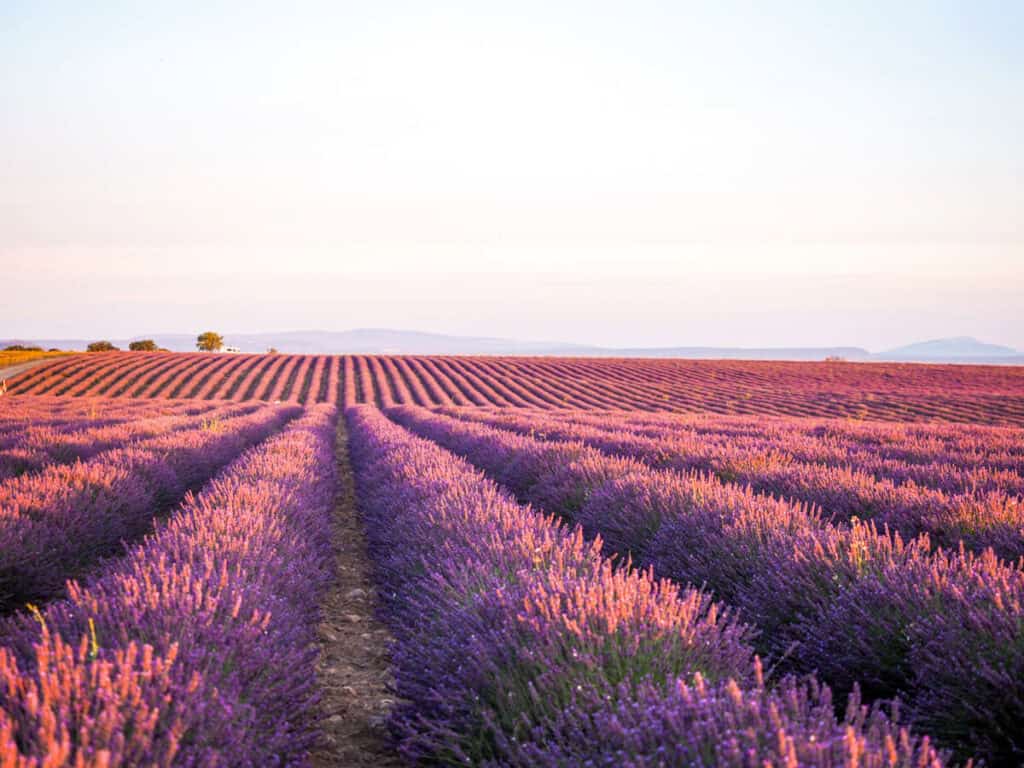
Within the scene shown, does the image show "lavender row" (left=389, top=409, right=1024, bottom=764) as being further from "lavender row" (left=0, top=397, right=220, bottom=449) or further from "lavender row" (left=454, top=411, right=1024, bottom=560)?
"lavender row" (left=0, top=397, right=220, bottom=449)

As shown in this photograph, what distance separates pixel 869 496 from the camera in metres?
4.79

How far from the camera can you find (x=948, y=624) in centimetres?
231

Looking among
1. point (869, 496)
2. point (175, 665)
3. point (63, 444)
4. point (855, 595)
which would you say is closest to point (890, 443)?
point (869, 496)

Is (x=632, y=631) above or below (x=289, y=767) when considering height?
above

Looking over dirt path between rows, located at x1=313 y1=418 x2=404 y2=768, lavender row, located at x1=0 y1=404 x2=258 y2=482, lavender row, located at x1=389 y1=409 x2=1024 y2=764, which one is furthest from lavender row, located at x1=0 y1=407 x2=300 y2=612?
lavender row, located at x1=389 y1=409 x2=1024 y2=764

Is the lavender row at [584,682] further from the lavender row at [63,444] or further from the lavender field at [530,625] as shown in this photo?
the lavender row at [63,444]

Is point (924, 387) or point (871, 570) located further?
point (924, 387)

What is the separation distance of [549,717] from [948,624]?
55.7 inches

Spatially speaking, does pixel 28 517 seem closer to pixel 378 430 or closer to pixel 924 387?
pixel 378 430

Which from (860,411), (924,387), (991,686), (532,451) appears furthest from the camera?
(924,387)

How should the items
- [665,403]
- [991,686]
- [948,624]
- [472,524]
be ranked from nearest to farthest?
[991,686]
[948,624]
[472,524]
[665,403]

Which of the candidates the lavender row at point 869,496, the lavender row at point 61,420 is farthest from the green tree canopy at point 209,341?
the lavender row at point 869,496

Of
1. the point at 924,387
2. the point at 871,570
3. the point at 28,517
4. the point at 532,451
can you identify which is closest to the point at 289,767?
the point at 871,570

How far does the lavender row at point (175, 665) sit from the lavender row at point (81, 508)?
1.00m
